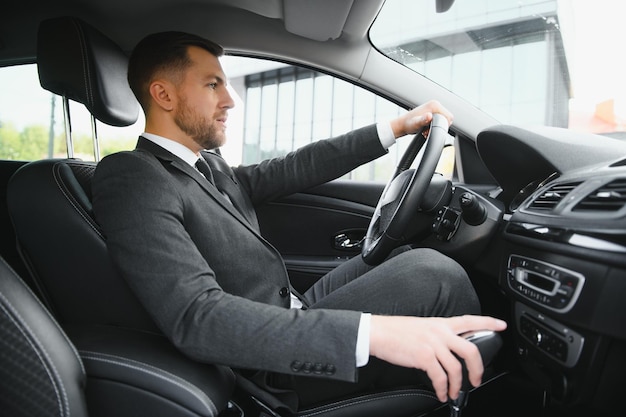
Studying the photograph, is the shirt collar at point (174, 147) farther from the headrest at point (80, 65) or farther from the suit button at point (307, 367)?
the suit button at point (307, 367)

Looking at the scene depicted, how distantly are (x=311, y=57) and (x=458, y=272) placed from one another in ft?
3.87

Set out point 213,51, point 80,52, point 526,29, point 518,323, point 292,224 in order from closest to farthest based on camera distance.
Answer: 1. point 518,323
2. point 80,52
3. point 213,51
4. point 526,29
5. point 292,224

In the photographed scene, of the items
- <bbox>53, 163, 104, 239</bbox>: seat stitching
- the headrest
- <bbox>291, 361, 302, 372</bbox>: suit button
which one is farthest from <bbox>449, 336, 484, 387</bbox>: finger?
the headrest

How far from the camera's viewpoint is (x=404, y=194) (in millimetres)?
1168

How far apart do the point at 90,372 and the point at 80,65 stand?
87 centimetres

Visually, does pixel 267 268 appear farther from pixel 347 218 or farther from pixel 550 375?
pixel 347 218

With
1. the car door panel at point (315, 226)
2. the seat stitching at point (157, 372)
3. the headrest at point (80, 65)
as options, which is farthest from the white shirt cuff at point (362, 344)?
the car door panel at point (315, 226)

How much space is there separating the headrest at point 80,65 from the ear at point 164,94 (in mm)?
163

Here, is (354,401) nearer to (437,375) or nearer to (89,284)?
(437,375)

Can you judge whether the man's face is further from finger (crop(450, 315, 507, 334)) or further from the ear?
finger (crop(450, 315, 507, 334))

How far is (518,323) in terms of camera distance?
1115 mm

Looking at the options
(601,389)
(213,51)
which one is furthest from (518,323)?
(213,51)

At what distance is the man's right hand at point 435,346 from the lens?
0.71 m

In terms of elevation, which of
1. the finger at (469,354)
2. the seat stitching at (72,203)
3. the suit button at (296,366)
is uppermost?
the seat stitching at (72,203)
